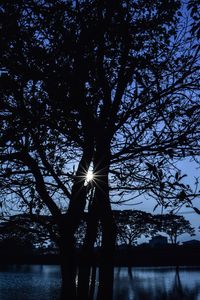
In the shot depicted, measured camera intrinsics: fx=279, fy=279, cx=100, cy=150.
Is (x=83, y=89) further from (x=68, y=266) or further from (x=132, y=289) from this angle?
(x=132, y=289)

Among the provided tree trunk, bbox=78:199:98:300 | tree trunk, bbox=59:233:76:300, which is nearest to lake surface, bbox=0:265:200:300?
tree trunk, bbox=78:199:98:300

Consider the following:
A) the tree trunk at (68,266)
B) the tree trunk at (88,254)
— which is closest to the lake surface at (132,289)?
the tree trunk at (88,254)

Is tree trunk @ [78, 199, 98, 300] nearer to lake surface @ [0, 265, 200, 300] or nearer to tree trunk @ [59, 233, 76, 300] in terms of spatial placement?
tree trunk @ [59, 233, 76, 300]

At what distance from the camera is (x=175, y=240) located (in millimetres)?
70188

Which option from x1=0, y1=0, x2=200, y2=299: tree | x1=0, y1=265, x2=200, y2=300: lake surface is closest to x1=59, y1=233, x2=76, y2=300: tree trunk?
x1=0, y1=0, x2=200, y2=299: tree

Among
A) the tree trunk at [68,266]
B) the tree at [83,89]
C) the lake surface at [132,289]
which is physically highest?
the tree at [83,89]

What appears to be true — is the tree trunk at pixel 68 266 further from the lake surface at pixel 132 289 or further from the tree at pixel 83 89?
the lake surface at pixel 132 289

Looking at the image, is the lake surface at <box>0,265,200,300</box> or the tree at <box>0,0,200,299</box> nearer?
the tree at <box>0,0,200,299</box>

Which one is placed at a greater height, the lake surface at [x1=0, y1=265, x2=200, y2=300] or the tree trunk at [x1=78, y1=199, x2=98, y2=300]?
the tree trunk at [x1=78, y1=199, x2=98, y2=300]

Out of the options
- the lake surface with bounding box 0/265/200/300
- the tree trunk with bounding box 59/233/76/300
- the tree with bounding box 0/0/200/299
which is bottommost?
the lake surface with bounding box 0/265/200/300

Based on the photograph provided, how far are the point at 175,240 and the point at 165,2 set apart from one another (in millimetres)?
70906

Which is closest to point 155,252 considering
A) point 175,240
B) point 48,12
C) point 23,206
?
point 175,240

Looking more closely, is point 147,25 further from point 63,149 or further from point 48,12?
point 63,149

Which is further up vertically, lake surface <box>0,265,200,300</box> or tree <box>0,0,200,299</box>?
tree <box>0,0,200,299</box>
